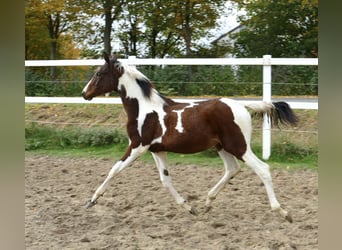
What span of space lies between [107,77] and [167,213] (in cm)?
81

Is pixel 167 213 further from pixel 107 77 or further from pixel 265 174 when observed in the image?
pixel 107 77

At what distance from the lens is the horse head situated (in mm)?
2367

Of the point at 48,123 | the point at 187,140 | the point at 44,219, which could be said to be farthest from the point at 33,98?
the point at 187,140

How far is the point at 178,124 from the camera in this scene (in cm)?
228

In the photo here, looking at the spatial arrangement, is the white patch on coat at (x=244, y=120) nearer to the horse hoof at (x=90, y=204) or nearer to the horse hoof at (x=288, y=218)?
the horse hoof at (x=288, y=218)

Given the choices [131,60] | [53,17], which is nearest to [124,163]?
[131,60]

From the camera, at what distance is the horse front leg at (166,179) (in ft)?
7.56
